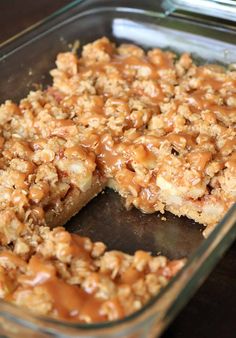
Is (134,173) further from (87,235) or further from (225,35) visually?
(225,35)

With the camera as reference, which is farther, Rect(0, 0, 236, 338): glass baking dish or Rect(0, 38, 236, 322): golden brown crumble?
Rect(0, 38, 236, 322): golden brown crumble

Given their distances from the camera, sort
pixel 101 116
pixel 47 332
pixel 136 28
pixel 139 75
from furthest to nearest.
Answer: pixel 136 28, pixel 139 75, pixel 101 116, pixel 47 332

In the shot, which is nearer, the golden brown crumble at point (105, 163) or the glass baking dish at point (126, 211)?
the glass baking dish at point (126, 211)

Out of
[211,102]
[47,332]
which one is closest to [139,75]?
[211,102]

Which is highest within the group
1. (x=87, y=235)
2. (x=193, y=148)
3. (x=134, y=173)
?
(x=193, y=148)
